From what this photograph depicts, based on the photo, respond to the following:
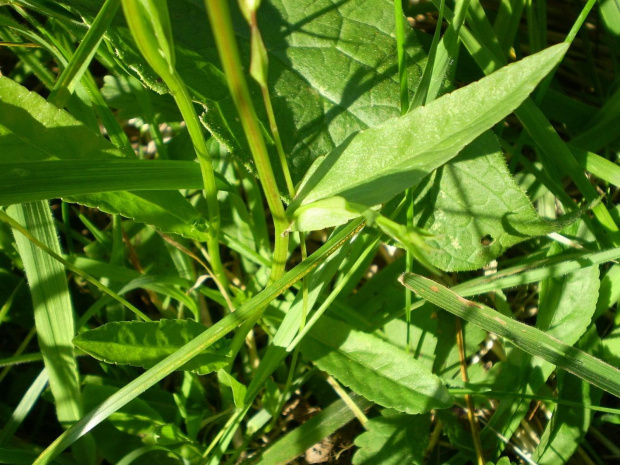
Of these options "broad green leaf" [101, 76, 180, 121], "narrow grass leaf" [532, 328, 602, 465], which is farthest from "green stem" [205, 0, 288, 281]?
"narrow grass leaf" [532, 328, 602, 465]

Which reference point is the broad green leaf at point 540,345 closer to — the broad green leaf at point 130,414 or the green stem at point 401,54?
the green stem at point 401,54

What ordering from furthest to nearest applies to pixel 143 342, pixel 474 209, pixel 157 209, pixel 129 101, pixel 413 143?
1. pixel 129 101
2. pixel 474 209
3. pixel 157 209
4. pixel 143 342
5. pixel 413 143

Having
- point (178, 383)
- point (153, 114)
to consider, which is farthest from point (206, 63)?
point (178, 383)

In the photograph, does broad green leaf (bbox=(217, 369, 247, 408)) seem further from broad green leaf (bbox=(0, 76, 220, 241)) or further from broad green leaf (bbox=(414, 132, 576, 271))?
broad green leaf (bbox=(414, 132, 576, 271))

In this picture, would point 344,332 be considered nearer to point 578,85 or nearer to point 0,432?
point 0,432

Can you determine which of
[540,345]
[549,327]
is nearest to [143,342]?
[540,345]

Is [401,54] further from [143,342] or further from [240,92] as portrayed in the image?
[143,342]
